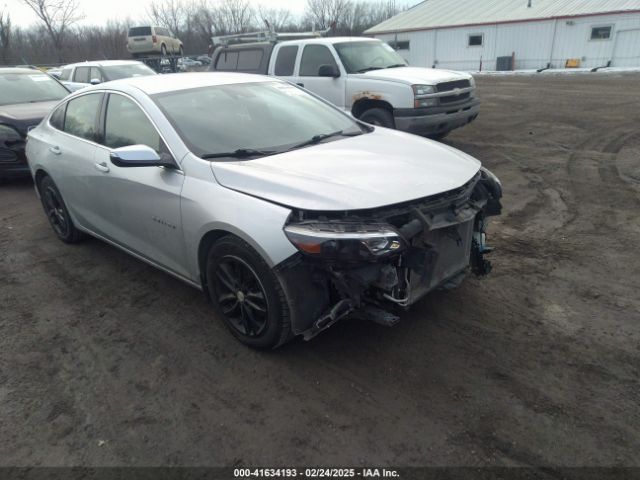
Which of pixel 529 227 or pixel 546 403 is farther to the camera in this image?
pixel 529 227

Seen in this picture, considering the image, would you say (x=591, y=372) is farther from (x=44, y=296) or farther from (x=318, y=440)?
(x=44, y=296)

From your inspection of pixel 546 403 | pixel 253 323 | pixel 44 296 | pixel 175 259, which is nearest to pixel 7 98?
pixel 44 296

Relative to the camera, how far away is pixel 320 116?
4.31m

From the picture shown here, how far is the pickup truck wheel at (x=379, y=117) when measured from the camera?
813cm

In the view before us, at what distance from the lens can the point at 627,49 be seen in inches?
1013

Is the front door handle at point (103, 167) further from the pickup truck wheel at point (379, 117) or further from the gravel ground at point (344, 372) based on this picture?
the pickup truck wheel at point (379, 117)

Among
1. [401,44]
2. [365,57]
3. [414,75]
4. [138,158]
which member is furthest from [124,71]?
[401,44]

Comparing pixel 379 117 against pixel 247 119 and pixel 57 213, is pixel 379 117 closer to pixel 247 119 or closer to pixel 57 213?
pixel 247 119

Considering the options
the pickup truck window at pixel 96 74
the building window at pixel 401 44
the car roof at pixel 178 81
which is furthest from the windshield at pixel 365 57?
the building window at pixel 401 44

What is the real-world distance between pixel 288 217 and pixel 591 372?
6.85 ft

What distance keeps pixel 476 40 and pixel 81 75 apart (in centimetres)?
2711

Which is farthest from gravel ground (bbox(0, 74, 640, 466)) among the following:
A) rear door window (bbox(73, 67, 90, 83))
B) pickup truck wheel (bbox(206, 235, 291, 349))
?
rear door window (bbox(73, 67, 90, 83))

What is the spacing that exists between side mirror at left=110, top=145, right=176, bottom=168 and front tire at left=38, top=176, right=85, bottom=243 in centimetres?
217

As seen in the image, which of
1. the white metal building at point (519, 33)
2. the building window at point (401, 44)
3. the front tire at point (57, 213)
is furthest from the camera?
the building window at point (401, 44)
